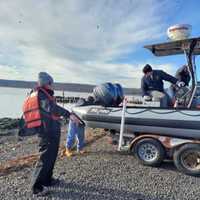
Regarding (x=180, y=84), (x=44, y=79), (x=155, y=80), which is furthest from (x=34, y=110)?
(x=180, y=84)

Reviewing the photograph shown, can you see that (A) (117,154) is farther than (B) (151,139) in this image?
Yes

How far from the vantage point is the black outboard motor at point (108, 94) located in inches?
204

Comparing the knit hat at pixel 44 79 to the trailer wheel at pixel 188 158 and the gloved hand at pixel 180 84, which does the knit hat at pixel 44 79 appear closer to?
the trailer wheel at pixel 188 158

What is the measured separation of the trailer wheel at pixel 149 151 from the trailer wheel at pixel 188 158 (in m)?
0.27

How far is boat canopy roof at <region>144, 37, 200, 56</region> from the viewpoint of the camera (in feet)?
15.4

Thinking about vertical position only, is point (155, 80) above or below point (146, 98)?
above

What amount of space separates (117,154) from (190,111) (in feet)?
5.35

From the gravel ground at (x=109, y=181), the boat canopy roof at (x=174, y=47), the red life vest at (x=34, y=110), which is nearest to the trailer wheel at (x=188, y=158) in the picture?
the gravel ground at (x=109, y=181)

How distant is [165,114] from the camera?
447cm

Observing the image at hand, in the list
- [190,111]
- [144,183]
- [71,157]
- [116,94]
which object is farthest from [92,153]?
[190,111]

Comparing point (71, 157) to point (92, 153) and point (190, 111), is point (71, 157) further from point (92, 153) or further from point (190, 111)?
point (190, 111)

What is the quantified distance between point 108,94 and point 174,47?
4.86 ft

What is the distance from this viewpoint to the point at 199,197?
3.39 m

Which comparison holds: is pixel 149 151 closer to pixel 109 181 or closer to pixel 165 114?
pixel 165 114
